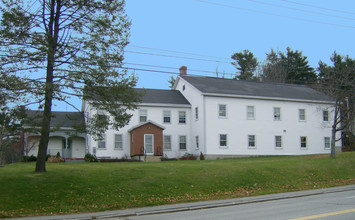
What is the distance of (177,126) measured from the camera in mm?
36938

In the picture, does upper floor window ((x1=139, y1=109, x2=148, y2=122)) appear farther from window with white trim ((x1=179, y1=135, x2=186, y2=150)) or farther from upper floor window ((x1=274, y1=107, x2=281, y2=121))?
upper floor window ((x1=274, y1=107, x2=281, y2=121))

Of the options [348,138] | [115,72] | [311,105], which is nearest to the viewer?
[115,72]

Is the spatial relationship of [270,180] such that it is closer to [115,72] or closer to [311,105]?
[115,72]

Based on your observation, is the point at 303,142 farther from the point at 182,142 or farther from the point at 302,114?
the point at 182,142

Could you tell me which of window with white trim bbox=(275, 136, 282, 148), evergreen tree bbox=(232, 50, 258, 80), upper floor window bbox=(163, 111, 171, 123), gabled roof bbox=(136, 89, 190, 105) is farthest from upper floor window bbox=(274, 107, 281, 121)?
evergreen tree bbox=(232, 50, 258, 80)

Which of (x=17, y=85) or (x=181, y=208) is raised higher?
(x=17, y=85)

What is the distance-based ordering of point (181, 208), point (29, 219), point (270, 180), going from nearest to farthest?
point (29, 219)
point (181, 208)
point (270, 180)

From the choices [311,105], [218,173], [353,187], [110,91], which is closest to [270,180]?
[218,173]

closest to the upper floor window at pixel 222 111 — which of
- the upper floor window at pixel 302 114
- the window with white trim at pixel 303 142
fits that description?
the upper floor window at pixel 302 114

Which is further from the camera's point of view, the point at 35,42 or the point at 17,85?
the point at 35,42

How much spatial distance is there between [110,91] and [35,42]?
377 cm

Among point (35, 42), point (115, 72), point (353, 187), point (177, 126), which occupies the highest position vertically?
point (35, 42)

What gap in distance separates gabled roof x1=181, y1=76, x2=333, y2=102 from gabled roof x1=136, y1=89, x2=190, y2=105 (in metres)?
2.02

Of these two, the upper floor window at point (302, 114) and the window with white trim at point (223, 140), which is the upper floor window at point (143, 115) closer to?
the window with white trim at point (223, 140)
